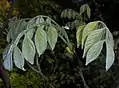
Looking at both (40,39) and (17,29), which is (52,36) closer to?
(40,39)

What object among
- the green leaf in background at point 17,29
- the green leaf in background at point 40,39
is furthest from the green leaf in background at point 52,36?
the green leaf in background at point 17,29

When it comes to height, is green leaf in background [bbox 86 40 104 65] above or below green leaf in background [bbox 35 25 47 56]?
below

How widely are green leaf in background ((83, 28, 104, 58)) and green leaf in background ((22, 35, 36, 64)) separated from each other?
4.2 inches

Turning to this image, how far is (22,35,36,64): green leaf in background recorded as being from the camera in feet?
1.91

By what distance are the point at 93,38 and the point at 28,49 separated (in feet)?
0.43

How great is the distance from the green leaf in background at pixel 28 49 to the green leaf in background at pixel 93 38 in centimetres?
11

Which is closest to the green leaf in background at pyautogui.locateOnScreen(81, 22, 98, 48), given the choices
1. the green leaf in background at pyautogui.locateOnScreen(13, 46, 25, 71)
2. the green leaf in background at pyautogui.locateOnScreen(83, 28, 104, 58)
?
the green leaf in background at pyautogui.locateOnScreen(83, 28, 104, 58)

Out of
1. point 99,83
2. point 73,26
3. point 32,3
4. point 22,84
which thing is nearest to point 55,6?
point 32,3

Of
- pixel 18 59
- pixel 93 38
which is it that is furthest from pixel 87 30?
pixel 18 59

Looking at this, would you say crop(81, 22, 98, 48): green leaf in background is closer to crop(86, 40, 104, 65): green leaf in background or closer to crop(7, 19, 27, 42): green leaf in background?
crop(86, 40, 104, 65): green leaf in background

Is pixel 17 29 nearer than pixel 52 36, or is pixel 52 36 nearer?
pixel 52 36

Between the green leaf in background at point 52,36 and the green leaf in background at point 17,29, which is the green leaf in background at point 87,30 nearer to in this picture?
the green leaf in background at point 52,36

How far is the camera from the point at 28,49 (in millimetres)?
585

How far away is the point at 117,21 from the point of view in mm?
1562
